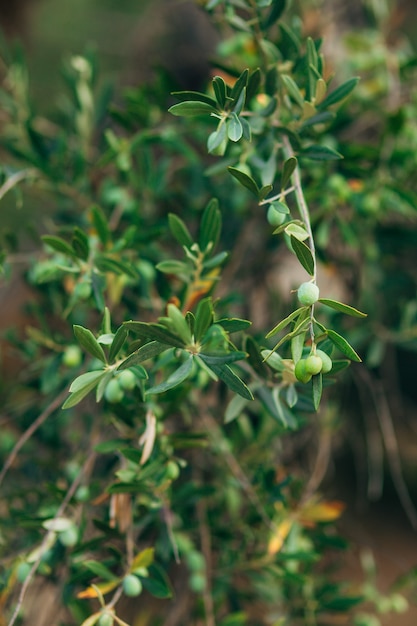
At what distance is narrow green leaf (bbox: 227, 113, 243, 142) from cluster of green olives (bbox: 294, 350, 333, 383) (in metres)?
0.26

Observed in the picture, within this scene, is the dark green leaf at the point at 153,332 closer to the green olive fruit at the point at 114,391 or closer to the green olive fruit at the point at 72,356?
the green olive fruit at the point at 114,391

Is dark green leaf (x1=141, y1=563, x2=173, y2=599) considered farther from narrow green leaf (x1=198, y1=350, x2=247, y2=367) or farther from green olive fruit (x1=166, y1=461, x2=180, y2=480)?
narrow green leaf (x1=198, y1=350, x2=247, y2=367)

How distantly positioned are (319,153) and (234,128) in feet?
0.59

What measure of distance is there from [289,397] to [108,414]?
30cm

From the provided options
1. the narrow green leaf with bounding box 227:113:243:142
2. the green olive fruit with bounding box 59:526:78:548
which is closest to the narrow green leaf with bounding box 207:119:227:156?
the narrow green leaf with bounding box 227:113:243:142

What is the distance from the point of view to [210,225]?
83cm

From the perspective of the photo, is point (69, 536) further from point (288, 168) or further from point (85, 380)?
point (288, 168)

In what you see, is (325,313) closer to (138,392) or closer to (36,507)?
(138,392)

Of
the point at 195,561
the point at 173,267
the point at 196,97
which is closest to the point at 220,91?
the point at 196,97

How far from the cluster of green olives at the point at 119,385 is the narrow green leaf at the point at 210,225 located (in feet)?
0.68

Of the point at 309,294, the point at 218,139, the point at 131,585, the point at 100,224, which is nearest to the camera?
the point at 309,294

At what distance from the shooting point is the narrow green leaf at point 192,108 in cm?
71

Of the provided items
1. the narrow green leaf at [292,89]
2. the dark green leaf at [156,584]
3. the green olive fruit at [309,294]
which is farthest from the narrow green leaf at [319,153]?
the dark green leaf at [156,584]

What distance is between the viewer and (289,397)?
79 cm
